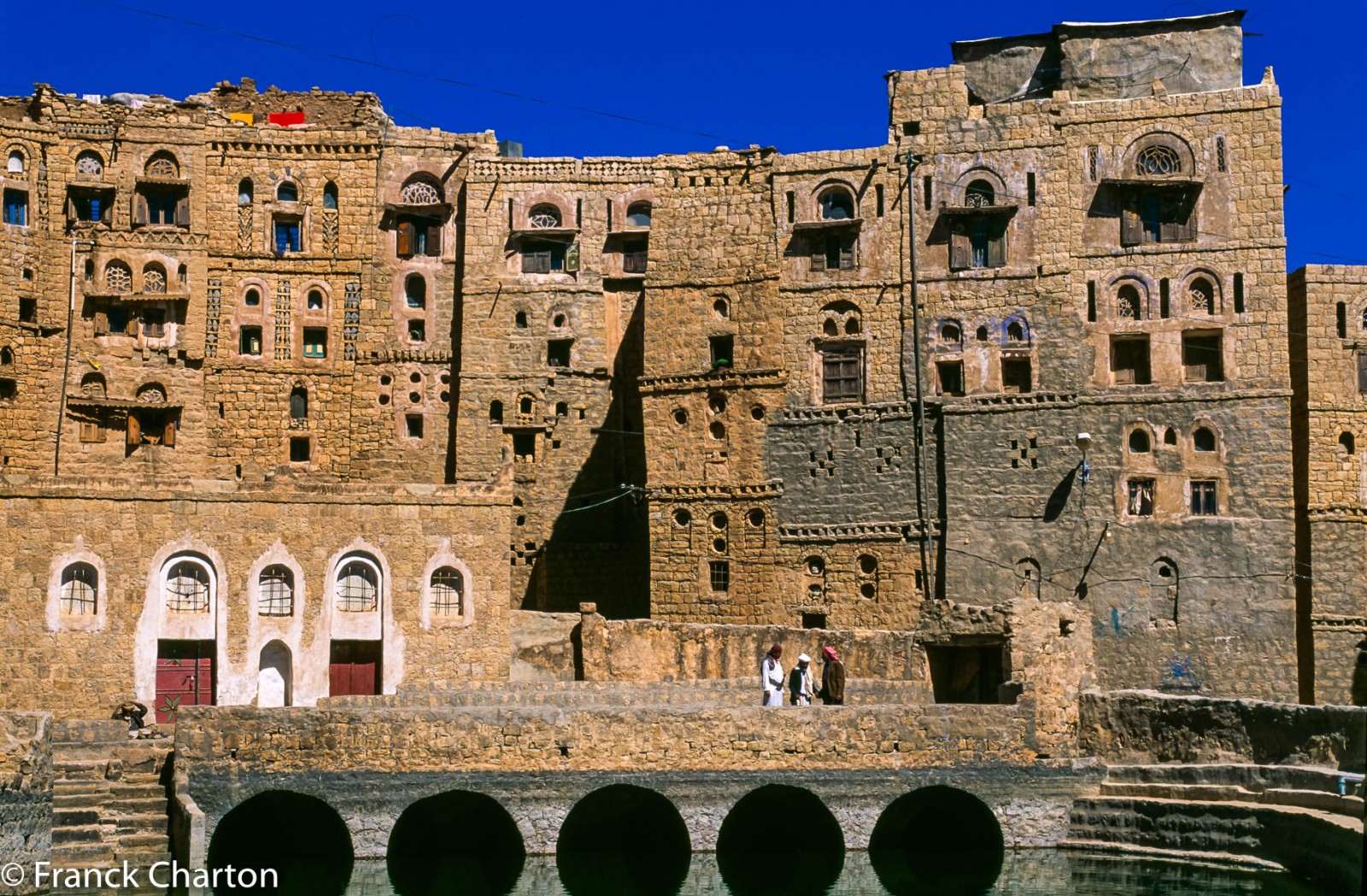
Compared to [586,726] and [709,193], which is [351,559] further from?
[709,193]

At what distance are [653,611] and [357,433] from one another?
11900mm

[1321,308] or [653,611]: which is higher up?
[1321,308]

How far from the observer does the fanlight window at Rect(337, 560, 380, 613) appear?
4841cm

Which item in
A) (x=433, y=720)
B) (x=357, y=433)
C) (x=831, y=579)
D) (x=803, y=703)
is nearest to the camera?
(x=433, y=720)

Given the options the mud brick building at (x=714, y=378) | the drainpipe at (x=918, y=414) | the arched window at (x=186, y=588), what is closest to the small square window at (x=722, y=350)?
the mud brick building at (x=714, y=378)

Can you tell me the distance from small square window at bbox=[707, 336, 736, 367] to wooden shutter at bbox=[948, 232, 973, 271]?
A: 6.57 metres

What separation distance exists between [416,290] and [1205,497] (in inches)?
977

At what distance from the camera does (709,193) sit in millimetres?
58562

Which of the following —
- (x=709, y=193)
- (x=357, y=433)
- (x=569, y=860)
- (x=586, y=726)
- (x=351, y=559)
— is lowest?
(x=569, y=860)

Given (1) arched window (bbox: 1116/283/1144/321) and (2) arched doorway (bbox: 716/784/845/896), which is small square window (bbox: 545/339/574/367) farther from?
(2) arched doorway (bbox: 716/784/845/896)

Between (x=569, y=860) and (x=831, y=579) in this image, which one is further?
(x=831, y=579)

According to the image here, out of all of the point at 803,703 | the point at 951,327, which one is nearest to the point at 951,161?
the point at 951,327

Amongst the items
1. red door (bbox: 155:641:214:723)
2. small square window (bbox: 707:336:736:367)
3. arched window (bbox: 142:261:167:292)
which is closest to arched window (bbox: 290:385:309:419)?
arched window (bbox: 142:261:167:292)

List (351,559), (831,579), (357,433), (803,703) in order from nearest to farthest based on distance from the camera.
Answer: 1. (803,703)
2. (351,559)
3. (831,579)
4. (357,433)
